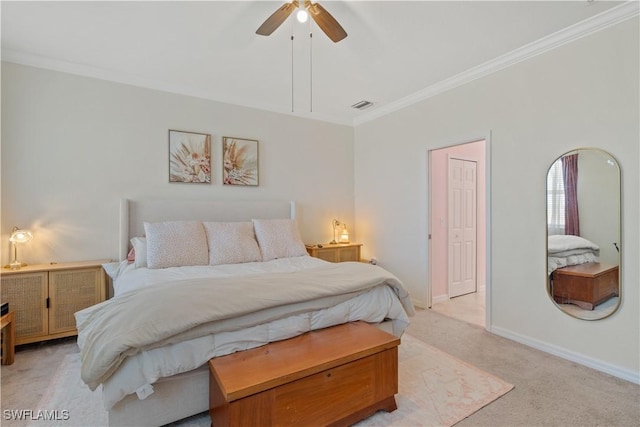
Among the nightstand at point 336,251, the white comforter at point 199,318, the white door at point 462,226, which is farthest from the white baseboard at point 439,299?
the white comforter at point 199,318

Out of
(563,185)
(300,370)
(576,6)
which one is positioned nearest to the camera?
(300,370)

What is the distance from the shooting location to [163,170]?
3523mm

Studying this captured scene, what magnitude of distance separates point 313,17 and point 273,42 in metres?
0.78

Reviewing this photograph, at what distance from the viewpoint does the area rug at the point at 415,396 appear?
180cm

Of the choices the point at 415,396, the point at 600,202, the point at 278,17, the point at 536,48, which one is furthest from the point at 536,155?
the point at 278,17

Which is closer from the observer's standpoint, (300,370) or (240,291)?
(300,370)

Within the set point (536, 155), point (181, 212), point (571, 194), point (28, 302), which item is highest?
point (536, 155)

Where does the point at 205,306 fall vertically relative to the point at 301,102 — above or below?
below

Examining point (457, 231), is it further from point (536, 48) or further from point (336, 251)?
point (536, 48)

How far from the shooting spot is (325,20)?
201 cm

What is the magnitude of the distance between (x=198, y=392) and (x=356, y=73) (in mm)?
3165

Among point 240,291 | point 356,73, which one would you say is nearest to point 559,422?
point 240,291

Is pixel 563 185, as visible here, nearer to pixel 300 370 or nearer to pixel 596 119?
pixel 596 119

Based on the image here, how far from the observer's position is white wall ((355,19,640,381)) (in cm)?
226
